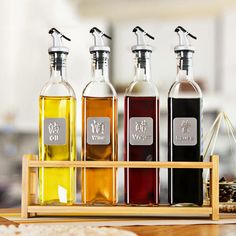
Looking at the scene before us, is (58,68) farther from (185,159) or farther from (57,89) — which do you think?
(185,159)

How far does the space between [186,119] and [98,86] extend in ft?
0.62

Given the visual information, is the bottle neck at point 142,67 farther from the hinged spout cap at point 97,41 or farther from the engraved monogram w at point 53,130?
the engraved monogram w at point 53,130

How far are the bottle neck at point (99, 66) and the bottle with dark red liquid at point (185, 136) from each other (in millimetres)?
141

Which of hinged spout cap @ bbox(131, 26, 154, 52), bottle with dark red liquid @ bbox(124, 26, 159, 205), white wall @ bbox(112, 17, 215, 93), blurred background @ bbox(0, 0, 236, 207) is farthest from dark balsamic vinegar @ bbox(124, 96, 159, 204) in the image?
white wall @ bbox(112, 17, 215, 93)

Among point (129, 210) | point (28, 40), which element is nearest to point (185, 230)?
point (129, 210)

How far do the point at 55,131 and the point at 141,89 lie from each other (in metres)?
0.19

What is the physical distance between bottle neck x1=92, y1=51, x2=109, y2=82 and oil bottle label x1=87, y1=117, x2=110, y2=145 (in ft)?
0.28

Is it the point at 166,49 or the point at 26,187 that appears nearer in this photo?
the point at 26,187

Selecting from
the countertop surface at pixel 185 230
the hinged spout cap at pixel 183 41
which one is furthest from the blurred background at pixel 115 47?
the countertop surface at pixel 185 230

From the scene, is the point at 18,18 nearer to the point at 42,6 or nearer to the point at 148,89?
the point at 42,6

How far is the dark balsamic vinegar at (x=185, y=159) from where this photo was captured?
1.27 meters

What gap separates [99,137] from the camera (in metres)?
1.27

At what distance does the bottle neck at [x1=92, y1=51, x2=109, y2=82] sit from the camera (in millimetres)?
1297

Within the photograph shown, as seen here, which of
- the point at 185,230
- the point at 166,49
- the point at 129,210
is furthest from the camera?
the point at 166,49
